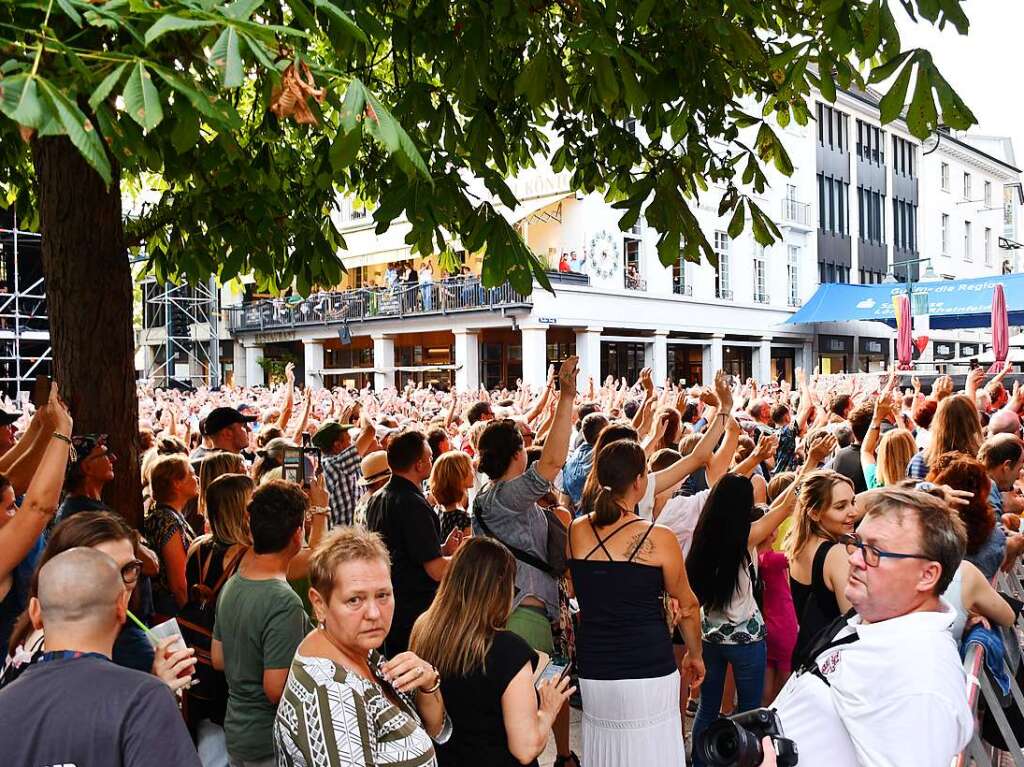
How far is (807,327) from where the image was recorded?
3878 cm

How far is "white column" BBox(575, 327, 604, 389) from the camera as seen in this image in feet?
93.7

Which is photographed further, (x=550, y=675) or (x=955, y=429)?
(x=955, y=429)

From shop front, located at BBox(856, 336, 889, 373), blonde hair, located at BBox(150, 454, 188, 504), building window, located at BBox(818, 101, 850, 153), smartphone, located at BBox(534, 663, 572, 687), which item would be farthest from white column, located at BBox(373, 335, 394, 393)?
smartphone, located at BBox(534, 663, 572, 687)

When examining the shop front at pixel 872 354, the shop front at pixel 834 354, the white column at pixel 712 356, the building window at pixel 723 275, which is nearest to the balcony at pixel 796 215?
the building window at pixel 723 275

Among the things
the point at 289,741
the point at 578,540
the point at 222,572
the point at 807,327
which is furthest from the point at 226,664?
the point at 807,327

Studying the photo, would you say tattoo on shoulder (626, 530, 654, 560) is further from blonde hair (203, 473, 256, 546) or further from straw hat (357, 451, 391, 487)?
straw hat (357, 451, 391, 487)

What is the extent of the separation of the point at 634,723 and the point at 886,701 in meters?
1.97

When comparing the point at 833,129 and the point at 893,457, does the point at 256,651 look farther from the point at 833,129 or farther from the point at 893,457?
the point at 833,129

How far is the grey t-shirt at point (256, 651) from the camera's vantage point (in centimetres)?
322

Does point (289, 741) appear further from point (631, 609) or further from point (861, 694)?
point (631, 609)

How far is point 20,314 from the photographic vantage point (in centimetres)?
2250

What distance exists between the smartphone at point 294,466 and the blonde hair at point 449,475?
0.92 meters

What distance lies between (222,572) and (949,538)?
284 centimetres

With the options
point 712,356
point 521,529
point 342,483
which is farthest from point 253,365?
point 521,529
